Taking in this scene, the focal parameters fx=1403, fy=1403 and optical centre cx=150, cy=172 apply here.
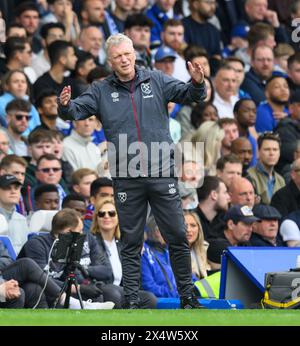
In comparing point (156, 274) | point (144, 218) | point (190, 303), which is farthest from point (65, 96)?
point (156, 274)

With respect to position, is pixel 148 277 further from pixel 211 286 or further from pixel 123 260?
pixel 123 260

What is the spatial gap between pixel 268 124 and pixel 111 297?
685 cm

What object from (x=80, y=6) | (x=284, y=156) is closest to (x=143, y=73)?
(x=284, y=156)

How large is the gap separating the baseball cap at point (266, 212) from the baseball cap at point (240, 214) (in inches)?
6.5

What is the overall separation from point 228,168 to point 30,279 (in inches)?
200

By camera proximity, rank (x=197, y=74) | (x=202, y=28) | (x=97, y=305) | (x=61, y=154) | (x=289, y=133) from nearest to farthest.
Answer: (x=197, y=74)
(x=97, y=305)
(x=61, y=154)
(x=289, y=133)
(x=202, y=28)

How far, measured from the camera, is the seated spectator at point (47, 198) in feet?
50.8

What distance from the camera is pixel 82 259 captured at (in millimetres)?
13945

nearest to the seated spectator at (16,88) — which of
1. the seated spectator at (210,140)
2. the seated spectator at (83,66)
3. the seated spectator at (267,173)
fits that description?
the seated spectator at (83,66)

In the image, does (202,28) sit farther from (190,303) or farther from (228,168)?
(190,303)

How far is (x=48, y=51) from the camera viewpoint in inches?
747

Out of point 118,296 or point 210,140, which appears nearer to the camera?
point 118,296

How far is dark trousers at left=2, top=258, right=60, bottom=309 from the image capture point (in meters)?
13.0

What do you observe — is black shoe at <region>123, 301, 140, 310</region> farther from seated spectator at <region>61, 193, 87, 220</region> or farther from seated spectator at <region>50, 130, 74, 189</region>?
seated spectator at <region>50, 130, 74, 189</region>
